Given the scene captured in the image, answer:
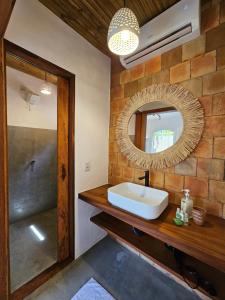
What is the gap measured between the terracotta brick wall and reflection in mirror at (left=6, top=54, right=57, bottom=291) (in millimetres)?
1718

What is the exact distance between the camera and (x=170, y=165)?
1.43 metres

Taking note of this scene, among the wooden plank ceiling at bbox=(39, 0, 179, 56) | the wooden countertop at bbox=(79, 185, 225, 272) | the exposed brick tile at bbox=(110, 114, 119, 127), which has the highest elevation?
the wooden plank ceiling at bbox=(39, 0, 179, 56)

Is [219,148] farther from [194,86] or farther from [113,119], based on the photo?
[113,119]

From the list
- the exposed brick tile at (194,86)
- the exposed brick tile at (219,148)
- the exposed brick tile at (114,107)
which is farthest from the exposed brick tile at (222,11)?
the exposed brick tile at (114,107)

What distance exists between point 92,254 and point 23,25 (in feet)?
7.84

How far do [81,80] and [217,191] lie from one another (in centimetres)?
169

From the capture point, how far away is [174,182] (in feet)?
4.66

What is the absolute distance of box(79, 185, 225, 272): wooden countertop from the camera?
0.82m

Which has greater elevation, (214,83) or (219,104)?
(214,83)

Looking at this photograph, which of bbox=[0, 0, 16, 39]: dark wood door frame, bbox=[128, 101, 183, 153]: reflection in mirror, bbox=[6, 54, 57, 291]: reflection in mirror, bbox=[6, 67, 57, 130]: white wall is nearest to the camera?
bbox=[0, 0, 16, 39]: dark wood door frame

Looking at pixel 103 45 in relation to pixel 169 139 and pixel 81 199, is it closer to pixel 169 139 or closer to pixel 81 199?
pixel 169 139

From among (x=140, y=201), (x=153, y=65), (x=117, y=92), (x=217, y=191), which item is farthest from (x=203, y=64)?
(x=140, y=201)

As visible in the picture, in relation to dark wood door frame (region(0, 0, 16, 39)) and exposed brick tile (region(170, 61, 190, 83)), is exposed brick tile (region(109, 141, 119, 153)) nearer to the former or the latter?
exposed brick tile (region(170, 61, 190, 83))

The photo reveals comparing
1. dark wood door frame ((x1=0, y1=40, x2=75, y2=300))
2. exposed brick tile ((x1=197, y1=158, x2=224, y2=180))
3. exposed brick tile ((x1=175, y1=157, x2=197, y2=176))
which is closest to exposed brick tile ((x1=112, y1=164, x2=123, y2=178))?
dark wood door frame ((x1=0, y1=40, x2=75, y2=300))
